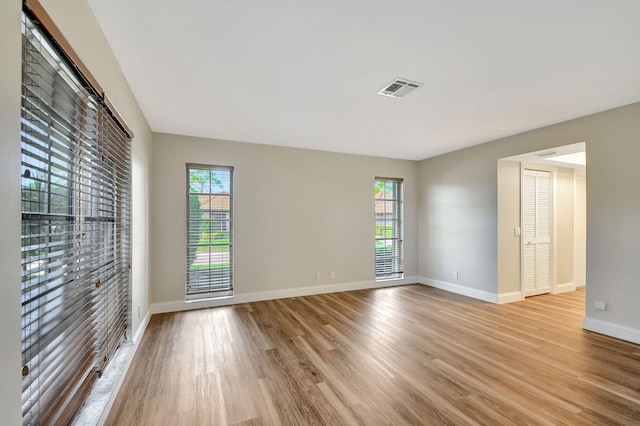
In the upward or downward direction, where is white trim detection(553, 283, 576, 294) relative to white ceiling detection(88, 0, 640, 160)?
downward

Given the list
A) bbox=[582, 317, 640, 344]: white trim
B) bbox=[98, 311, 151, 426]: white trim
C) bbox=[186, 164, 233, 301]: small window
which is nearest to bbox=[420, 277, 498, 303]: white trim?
bbox=[582, 317, 640, 344]: white trim

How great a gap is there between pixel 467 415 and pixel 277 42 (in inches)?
113

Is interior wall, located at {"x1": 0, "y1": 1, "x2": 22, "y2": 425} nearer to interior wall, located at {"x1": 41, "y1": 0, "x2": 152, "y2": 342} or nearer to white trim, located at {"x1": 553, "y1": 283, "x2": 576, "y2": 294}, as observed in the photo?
interior wall, located at {"x1": 41, "y1": 0, "x2": 152, "y2": 342}

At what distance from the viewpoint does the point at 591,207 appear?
337 centimetres

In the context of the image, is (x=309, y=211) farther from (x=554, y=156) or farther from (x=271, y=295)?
(x=554, y=156)

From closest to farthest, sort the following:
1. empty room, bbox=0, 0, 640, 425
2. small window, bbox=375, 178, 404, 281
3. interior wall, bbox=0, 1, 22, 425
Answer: interior wall, bbox=0, 1, 22, 425 → empty room, bbox=0, 0, 640, 425 → small window, bbox=375, 178, 404, 281

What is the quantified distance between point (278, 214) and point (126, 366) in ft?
9.29

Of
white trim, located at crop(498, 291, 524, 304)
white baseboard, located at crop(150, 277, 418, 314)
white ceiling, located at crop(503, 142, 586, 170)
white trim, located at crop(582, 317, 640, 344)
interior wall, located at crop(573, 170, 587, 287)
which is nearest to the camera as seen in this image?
white trim, located at crop(582, 317, 640, 344)

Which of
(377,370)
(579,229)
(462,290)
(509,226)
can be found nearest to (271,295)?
(377,370)

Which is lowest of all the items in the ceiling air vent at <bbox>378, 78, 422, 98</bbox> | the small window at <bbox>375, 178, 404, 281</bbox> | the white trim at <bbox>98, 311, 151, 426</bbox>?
the white trim at <bbox>98, 311, 151, 426</bbox>

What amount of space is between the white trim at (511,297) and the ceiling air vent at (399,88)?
3.62 metres

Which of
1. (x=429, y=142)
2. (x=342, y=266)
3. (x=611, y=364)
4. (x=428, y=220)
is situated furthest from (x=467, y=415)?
(x=428, y=220)

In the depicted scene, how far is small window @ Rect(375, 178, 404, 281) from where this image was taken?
566 cm

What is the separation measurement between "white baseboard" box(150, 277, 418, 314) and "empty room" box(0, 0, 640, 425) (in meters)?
→ 0.04
